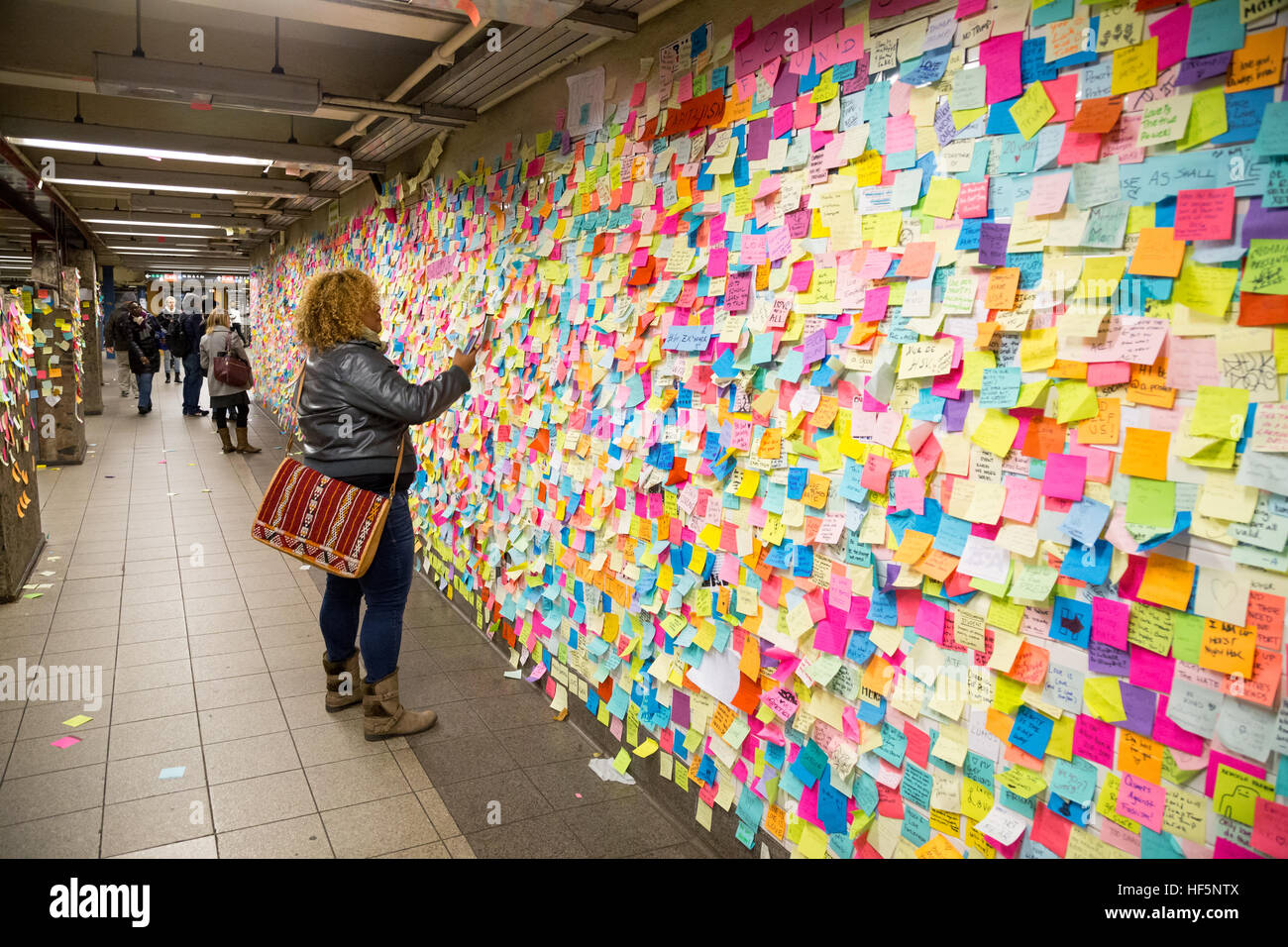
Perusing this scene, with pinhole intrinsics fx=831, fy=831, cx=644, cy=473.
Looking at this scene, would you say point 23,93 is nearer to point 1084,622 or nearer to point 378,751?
point 378,751

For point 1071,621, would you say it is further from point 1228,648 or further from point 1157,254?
point 1157,254

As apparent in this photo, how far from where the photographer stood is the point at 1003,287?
5.24ft

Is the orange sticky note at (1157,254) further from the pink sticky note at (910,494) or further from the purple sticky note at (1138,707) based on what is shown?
the purple sticky note at (1138,707)

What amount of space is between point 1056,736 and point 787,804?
872 millimetres

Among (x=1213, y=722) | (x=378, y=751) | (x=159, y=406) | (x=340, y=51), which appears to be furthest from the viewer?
(x=159, y=406)

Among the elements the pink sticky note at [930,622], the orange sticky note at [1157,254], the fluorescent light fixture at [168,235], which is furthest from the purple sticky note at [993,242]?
the fluorescent light fixture at [168,235]

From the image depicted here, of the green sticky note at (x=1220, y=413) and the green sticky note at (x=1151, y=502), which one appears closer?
the green sticky note at (x=1220, y=413)

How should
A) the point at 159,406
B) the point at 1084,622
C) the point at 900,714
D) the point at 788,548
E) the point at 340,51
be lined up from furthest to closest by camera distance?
1. the point at 159,406
2. the point at 340,51
3. the point at 788,548
4. the point at 900,714
5. the point at 1084,622

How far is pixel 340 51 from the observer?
14.5 feet

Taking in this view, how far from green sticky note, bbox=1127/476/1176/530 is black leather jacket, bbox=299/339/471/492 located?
2.11m

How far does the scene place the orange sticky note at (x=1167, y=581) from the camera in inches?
53.0

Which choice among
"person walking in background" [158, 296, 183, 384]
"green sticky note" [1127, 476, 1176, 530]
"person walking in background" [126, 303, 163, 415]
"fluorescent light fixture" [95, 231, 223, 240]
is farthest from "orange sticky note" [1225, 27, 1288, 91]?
"person walking in background" [158, 296, 183, 384]

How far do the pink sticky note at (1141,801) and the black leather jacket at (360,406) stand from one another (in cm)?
221
